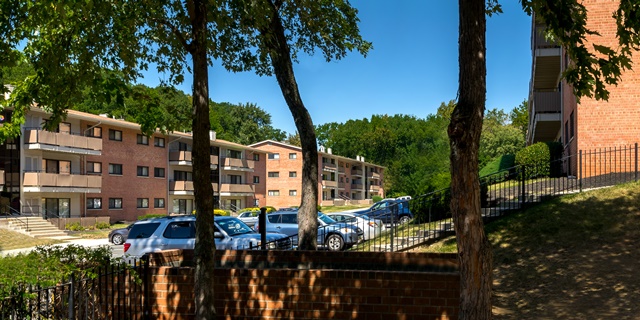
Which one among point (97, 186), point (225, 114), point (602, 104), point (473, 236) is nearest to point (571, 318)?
point (473, 236)

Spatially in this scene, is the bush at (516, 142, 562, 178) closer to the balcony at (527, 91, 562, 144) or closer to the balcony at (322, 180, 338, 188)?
the balcony at (527, 91, 562, 144)

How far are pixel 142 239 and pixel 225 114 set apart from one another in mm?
87906

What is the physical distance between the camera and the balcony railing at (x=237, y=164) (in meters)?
59.7

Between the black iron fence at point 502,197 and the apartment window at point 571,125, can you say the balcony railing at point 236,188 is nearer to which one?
the black iron fence at point 502,197

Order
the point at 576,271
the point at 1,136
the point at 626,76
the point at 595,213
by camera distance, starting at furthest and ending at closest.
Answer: the point at 626,76, the point at 595,213, the point at 576,271, the point at 1,136

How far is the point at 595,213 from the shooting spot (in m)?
14.3

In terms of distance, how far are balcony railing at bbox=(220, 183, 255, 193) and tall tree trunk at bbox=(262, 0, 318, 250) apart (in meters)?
48.2

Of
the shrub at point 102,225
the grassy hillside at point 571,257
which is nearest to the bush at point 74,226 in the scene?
the shrub at point 102,225

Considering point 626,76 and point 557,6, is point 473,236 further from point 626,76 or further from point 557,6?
point 626,76

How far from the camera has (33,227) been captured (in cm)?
3488

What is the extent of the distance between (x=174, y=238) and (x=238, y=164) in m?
46.4

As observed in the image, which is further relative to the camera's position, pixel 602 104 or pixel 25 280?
pixel 602 104

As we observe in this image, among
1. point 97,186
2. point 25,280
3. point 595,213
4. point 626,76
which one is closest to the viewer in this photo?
point 25,280

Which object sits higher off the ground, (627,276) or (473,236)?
(473,236)
